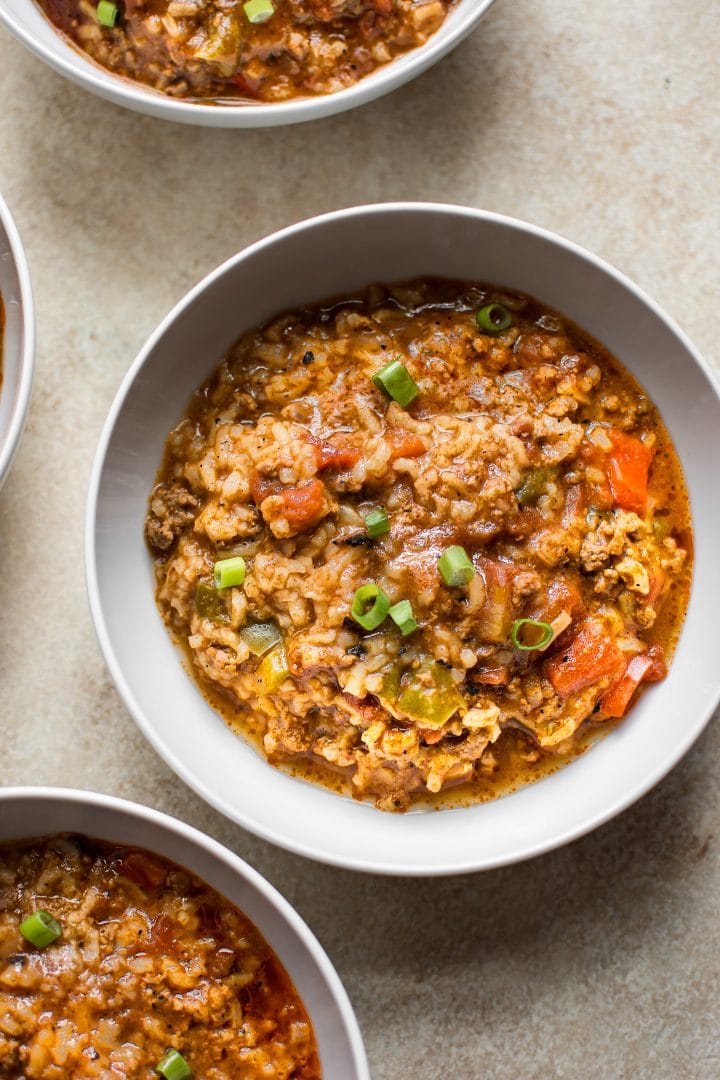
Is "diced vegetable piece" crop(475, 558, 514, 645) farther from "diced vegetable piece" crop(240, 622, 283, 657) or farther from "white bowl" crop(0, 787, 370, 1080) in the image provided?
"white bowl" crop(0, 787, 370, 1080)

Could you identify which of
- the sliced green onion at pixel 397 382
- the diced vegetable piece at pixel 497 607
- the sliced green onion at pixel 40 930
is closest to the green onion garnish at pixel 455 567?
the diced vegetable piece at pixel 497 607

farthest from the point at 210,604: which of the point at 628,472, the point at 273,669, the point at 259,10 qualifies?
the point at 259,10

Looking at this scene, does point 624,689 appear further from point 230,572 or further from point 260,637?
point 230,572

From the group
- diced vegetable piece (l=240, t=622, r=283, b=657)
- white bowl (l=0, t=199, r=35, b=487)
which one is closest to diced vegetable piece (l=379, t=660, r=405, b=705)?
diced vegetable piece (l=240, t=622, r=283, b=657)

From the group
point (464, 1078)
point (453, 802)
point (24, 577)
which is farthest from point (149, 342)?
point (464, 1078)

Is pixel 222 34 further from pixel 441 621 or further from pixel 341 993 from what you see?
pixel 341 993

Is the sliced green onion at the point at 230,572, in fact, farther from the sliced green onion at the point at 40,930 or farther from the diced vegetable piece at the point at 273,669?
the sliced green onion at the point at 40,930
